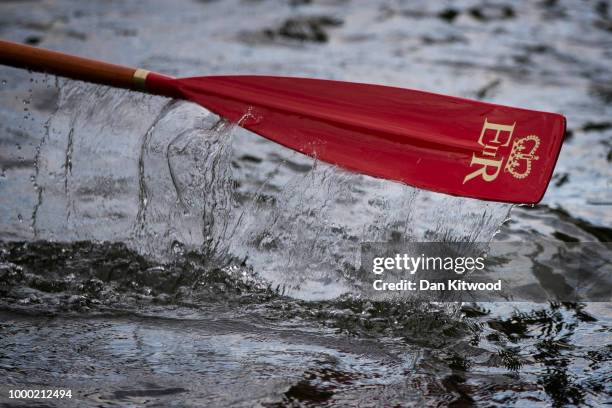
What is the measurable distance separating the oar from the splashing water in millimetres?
113

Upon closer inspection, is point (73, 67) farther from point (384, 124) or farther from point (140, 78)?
point (384, 124)

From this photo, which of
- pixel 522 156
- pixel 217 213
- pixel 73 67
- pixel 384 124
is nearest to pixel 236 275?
pixel 217 213

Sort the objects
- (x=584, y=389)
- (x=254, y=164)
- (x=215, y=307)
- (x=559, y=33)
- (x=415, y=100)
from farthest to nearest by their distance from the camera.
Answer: (x=559, y=33), (x=254, y=164), (x=415, y=100), (x=215, y=307), (x=584, y=389)

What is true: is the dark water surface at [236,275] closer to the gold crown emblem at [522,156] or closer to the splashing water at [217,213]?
the splashing water at [217,213]

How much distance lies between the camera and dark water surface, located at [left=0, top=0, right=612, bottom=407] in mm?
2941

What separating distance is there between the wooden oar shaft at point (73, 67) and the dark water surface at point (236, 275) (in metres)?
0.17

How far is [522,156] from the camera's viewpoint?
11.4 ft

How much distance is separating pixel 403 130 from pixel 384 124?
87 mm

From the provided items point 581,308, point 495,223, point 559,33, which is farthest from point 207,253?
point 559,33

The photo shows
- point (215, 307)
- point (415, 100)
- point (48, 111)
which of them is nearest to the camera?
point (215, 307)

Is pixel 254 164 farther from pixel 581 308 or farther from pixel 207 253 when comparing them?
pixel 581 308

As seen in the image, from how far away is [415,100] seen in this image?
370cm

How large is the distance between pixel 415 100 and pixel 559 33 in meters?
5.17

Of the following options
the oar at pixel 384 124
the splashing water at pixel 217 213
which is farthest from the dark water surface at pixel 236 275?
the oar at pixel 384 124
